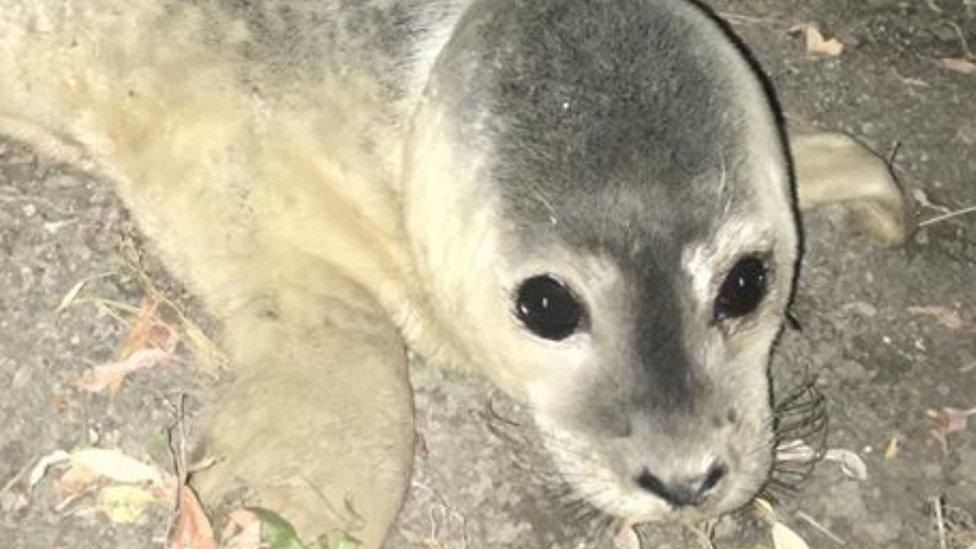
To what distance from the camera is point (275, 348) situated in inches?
153

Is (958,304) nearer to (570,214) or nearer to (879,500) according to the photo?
(879,500)

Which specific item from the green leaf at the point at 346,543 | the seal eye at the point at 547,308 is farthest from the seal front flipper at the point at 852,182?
the green leaf at the point at 346,543

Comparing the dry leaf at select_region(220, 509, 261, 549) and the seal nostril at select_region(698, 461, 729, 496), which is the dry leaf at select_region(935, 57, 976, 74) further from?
the dry leaf at select_region(220, 509, 261, 549)

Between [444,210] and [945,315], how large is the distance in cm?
186

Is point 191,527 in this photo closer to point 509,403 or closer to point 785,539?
point 509,403

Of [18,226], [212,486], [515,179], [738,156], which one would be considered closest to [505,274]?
[515,179]

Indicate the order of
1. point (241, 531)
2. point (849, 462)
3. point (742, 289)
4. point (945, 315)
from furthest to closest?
point (945, 315) → point (849, 462) → point (241, 531) → point (742, 289)

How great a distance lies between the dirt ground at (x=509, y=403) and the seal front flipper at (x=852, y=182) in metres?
0.08

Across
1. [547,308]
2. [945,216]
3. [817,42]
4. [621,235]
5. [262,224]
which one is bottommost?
[945,216]

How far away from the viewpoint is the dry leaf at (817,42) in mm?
5395

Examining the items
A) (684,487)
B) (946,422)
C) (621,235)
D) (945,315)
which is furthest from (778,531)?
(621,235)

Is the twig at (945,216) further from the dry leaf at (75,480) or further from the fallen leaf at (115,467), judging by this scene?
the dry leaf at (75,480)

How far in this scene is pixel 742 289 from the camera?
11.4ft

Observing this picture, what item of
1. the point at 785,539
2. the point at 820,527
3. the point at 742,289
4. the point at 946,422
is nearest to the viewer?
the point at 742,289
